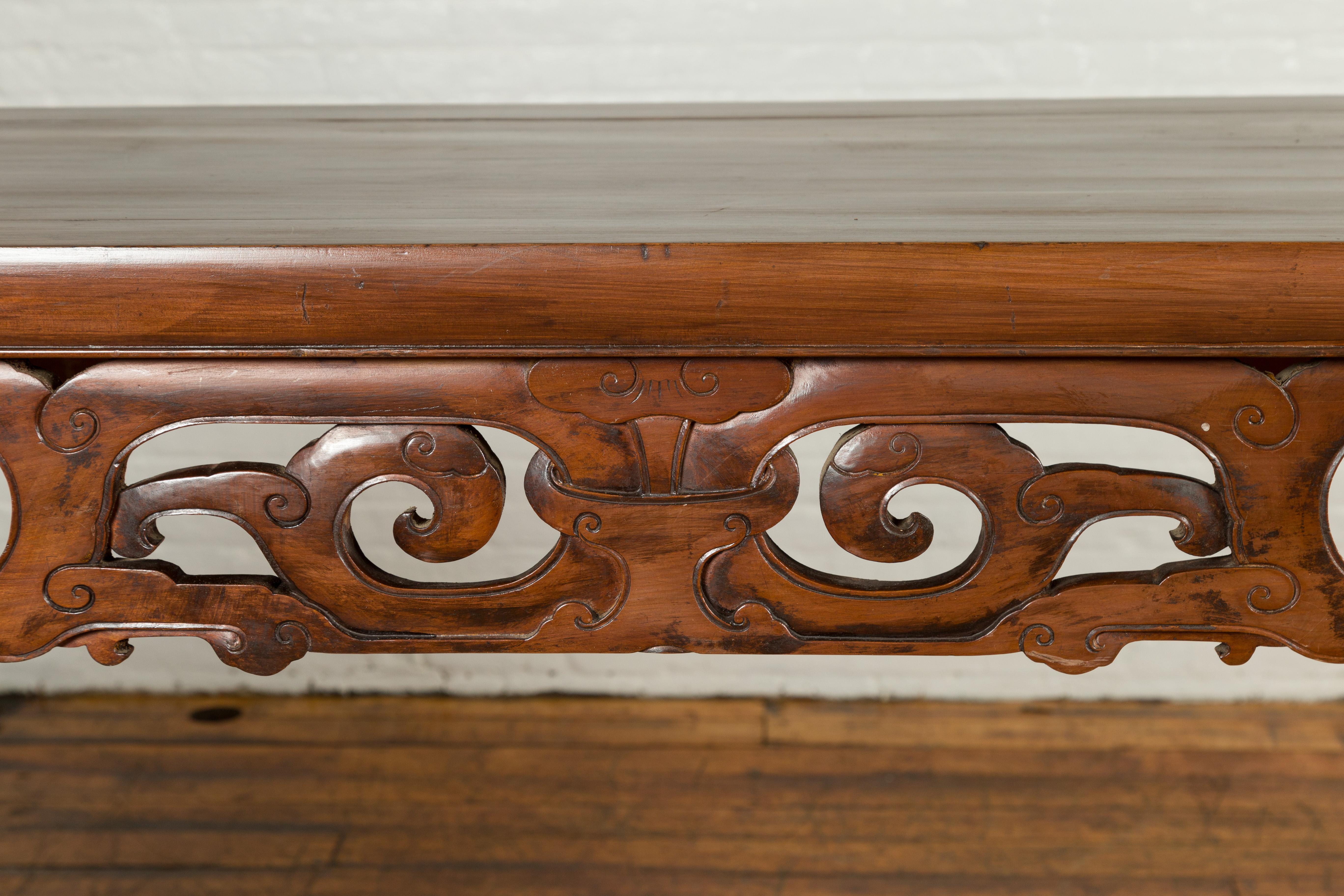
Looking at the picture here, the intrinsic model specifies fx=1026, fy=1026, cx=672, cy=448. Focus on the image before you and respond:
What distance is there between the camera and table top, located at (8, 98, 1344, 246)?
48 centimetres

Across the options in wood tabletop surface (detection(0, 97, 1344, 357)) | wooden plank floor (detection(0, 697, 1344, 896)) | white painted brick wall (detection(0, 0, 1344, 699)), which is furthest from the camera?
white painted brick wall (detection(0, 0, 1344, 699))

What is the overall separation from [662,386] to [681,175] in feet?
0.64

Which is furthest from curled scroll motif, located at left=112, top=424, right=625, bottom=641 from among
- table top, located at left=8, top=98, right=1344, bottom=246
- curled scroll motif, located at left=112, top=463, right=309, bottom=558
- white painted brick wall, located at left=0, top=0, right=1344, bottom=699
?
white painted brick wall, located at left=0, top=0, right=1344, bottom=699

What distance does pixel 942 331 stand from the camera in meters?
0.46

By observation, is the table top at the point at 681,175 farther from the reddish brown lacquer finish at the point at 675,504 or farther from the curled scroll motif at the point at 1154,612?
the curled scroll motif at the point at 1154,612

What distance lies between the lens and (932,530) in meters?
0.51

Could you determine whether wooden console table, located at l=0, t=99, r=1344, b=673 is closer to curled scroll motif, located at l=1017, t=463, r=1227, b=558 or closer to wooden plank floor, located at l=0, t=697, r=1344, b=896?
curled scroll motif, located at l=1017, t=463, r=1227, b=558

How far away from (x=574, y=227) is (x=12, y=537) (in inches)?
13.4

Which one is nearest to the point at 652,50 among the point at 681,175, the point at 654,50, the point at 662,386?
the point at 654,50

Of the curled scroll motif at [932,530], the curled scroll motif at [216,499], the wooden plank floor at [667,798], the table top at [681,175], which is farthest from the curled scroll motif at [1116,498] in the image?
the wooden plank floor at [667,798]

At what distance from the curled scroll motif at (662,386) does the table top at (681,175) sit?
7 centimetres

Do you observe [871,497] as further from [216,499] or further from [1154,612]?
[216,499]

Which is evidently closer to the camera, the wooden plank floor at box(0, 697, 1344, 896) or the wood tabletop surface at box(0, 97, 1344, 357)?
the wood tabletop surface at box(0, 97, 1344, 357)

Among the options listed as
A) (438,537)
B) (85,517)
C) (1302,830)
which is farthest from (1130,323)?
(1302,830)
